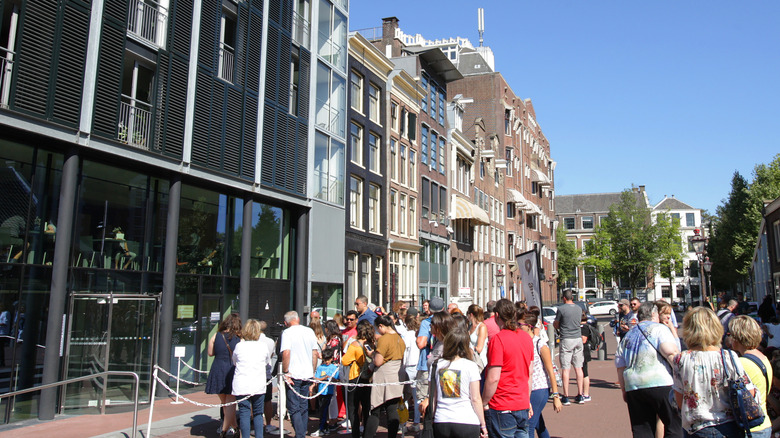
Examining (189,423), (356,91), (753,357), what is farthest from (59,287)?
(356,91)

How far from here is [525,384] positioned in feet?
20.2

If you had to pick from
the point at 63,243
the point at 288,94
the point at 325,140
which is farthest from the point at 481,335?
the point at 325,140

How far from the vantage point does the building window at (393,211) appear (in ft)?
102

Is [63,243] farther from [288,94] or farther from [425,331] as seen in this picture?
[288,94]

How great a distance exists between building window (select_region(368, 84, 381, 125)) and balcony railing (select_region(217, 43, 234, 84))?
38.2 feet

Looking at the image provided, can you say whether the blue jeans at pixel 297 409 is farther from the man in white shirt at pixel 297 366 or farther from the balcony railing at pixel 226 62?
the balcony railing at pixel 226 62

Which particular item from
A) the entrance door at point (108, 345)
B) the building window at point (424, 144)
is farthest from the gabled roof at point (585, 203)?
the entrance door at point (108, 345)

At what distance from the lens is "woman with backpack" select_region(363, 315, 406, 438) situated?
822cm

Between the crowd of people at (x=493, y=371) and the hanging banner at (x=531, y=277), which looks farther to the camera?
the hanging banner at (x=531, y=277)

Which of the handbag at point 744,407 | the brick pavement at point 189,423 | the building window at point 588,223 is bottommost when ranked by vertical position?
the brick pavement at point 189,423

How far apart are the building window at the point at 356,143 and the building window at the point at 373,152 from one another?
76 cm

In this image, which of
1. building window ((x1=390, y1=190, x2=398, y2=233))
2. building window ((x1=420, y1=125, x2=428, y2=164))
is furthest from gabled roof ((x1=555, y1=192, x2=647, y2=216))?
building window ((x1=390, y1=190, x2=398, y2=233))

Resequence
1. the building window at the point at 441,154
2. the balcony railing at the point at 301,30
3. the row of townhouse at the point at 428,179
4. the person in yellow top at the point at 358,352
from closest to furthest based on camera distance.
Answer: the person in yellow top at the point at 358,352, the balcony railing at the point at 301,30, the row of townhouse at the point at 428,179, the building window at the point at 441,154

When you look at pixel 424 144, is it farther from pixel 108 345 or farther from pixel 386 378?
pixel 386 378
